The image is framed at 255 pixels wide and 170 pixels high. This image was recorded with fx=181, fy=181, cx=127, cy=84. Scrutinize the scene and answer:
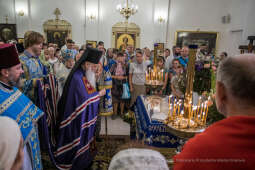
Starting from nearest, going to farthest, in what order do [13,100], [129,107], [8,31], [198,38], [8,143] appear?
[8,143]
[13,100]
[129,107]
[8,31]
[198,38]

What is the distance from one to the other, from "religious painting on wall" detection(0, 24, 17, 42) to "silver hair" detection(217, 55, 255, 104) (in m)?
12.4

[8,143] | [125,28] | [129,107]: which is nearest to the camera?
[8,143]

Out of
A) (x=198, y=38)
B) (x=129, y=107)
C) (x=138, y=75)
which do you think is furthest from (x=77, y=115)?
(x=198, y=38)

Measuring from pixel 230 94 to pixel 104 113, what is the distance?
288 cm

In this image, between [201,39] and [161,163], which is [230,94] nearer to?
[161,163]

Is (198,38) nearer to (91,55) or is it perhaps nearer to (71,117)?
(91,55)

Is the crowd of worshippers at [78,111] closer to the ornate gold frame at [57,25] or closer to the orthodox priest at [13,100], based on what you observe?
the orthodox priest at [13,100]

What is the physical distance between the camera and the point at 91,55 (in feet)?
8.53

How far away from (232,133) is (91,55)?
7.23 ft

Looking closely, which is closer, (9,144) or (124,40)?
(9,144)

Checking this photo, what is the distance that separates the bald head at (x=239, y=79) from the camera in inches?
29.2

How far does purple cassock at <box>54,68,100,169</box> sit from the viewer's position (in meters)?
2.59

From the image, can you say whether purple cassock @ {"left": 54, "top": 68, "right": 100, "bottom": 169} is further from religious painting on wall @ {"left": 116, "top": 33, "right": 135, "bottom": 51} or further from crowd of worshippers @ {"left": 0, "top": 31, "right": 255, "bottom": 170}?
religious painting on wall @ {"left": 116, "top": 33, "right": 135, "bottom": 51}

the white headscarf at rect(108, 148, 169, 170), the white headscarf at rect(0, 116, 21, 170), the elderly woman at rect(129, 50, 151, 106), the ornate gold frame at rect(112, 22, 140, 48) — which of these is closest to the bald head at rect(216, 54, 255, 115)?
the white headscarf at rect(108, 148, 169, 170)
